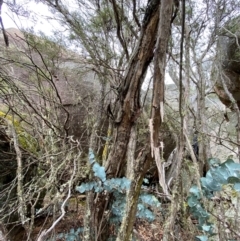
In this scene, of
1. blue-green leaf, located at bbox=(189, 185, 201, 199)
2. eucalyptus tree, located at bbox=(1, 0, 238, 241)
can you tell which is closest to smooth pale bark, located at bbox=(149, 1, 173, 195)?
eucalyptus tree, located at bbox=(1, 0, 238, 241)

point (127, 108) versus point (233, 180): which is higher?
point (127, 108)

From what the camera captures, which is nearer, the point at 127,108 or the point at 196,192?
the point at 196,192

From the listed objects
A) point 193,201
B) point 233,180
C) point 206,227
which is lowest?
point 206,227

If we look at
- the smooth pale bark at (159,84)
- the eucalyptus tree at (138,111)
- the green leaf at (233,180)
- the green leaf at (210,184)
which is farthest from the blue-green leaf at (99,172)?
the green leaf at (233,180)

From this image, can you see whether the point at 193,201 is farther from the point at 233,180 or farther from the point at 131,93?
the point at 131,93

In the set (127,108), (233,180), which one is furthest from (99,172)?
(233,180)

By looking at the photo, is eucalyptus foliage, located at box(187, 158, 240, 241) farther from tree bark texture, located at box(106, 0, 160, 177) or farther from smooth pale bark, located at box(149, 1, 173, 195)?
tree bark texture, located at box(106, 0, 160, 177)

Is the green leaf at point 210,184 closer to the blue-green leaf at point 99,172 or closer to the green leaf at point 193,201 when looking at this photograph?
the green leaf at point 193,201

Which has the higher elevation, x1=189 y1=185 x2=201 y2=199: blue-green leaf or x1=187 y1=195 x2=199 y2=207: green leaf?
x1=189 y1=185 x2=201 y2=199: blue-green leaf

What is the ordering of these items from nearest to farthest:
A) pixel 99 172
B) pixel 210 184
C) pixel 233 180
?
pixel 233 180 → pixel 210 184 → pixel 99 172

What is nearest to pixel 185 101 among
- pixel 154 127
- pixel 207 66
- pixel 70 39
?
pixel 154 127

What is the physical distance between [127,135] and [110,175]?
0.77 feet

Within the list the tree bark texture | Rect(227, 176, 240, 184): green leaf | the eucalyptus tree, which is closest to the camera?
Rect(227, 176, 240, 184): green leaf

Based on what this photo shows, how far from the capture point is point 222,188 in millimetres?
854
